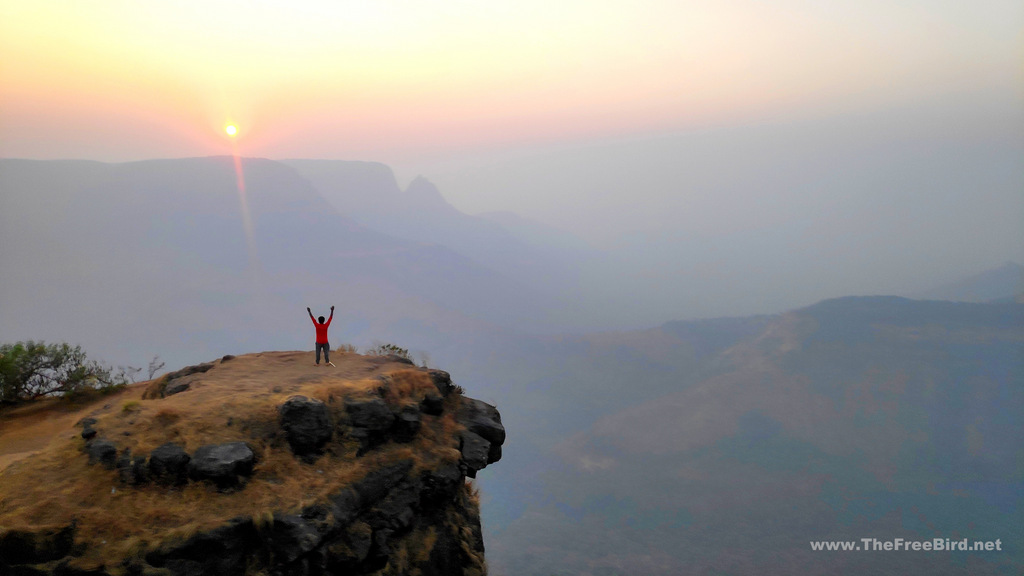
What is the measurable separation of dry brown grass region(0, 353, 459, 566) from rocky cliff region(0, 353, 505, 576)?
1.9 inches

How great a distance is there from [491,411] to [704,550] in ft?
392

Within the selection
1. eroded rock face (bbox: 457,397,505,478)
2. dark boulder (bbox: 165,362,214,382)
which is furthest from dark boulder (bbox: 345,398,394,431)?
dark boulder (bbox: 165,362,214,382)

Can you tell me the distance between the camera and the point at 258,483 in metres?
17.0

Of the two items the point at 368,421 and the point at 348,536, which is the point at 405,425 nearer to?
the point at 368,421

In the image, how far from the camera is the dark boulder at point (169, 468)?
1656cm

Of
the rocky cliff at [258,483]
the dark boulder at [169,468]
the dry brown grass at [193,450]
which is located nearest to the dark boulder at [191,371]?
the rocky cliff at [258,483]

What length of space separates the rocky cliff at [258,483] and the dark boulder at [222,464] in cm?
4

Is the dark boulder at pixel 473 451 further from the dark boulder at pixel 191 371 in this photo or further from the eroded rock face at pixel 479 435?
the dark boulder at pixel 191 371

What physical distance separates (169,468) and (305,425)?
4.10 meters

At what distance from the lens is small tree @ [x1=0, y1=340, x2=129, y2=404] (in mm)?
28516

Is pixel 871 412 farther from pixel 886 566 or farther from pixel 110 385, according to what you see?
pixel 110 385

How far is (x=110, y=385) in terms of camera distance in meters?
30.8

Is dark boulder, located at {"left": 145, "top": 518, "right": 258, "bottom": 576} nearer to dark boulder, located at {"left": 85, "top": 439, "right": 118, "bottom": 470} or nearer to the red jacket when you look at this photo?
dark boulder, located at {"left": 85, "top": 439, "right": 118, "bottom": 470}

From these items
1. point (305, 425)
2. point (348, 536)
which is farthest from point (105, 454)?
point (348, 536)
